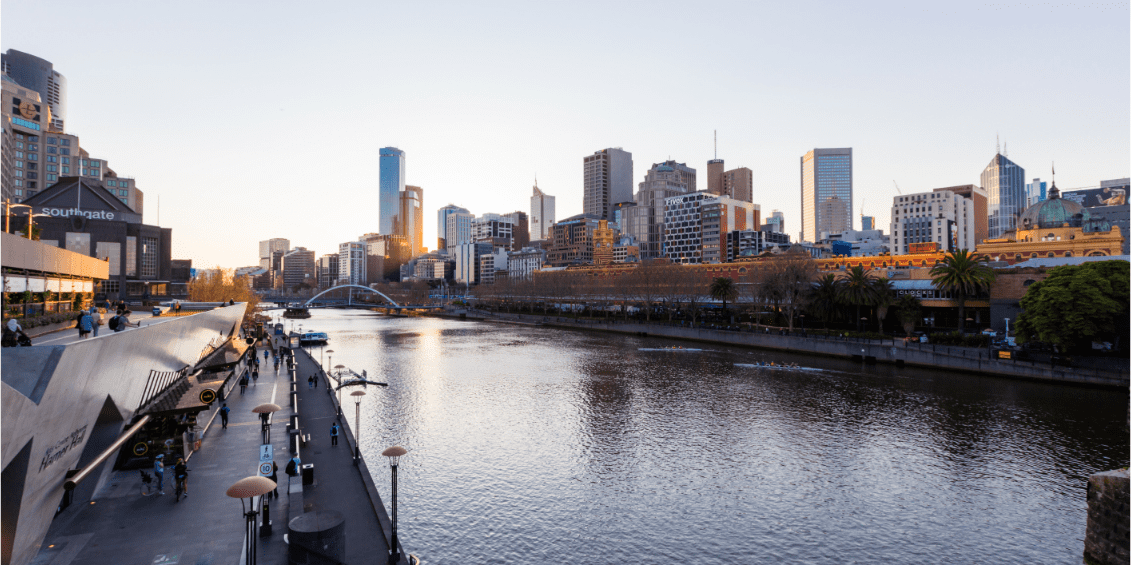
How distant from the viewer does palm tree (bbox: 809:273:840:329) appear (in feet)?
227

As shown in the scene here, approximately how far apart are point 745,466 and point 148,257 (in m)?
99.2

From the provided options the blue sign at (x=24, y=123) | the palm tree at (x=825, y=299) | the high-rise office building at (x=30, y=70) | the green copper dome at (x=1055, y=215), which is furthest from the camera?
the high-rise office building at (x=30, y=70)

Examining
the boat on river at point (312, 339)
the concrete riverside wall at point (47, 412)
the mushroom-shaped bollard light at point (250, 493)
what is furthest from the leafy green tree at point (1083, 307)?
the boat on river at point (312, 339)

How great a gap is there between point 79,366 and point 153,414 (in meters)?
7.81

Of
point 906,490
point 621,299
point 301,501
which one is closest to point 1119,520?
point 906,490

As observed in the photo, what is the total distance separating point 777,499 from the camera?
21000 mm

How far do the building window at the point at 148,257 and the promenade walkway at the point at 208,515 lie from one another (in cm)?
8060

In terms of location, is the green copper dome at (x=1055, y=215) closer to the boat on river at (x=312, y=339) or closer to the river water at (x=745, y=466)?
the river water at (x=745, y=466)

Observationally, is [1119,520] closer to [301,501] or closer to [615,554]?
[615,554]

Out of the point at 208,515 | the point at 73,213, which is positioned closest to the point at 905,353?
the point at 208,515

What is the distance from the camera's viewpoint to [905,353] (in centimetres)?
5075

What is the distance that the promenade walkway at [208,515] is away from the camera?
14469 mm

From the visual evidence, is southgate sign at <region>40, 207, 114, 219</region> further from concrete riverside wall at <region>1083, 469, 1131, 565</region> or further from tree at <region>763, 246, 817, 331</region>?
concrete riverside wall at <region>1083, 469, 1131, 565</region>

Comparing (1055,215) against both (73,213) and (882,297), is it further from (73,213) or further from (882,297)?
(73,213)
